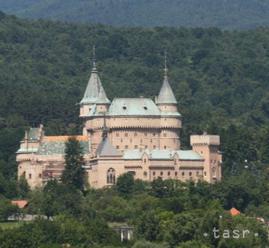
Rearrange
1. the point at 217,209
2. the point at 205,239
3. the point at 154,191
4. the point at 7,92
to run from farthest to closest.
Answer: the point at 7,92, the point at 154,191, the point at 217,209, the point at 205,239

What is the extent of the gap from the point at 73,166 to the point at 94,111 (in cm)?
589

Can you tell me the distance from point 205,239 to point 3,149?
3952 cm

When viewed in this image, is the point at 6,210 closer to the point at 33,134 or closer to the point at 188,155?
the point at 188,155

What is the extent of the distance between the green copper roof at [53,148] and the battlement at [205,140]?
6.71 meters

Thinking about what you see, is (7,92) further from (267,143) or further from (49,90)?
(267,143)

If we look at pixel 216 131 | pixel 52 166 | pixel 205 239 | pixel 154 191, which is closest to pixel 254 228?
pixel 205 239

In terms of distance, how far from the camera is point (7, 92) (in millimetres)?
161000

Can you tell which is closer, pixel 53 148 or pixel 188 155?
pixel 188 155

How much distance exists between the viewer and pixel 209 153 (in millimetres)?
125125

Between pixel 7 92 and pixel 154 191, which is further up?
pixel 7 92

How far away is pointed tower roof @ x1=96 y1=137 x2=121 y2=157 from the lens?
122463 mm

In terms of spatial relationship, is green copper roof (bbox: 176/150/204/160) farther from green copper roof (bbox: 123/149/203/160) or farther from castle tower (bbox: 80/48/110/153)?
castle tower (bbox: 80/48/110/153)

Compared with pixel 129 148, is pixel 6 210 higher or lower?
lower

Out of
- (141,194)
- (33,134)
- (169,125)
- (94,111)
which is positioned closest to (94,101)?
(94,111)
